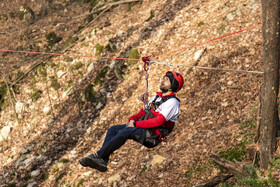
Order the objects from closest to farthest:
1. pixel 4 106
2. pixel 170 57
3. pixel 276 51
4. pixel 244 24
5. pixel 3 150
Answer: pixel 276 51 → pixel 244 24 → pixel 170 57 → pixel 3 150 → pixel 4 106

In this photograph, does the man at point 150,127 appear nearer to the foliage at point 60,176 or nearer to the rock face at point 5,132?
the foliage at point 60,176

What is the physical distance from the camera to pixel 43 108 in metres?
10.5

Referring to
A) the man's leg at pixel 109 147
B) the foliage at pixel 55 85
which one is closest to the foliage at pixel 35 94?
the foliage at pixel 55 85

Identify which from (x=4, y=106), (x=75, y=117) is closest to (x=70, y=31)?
(x=4, y=106)

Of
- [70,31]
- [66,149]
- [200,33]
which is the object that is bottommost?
[66,149]

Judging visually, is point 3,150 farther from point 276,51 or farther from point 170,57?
point 276,51

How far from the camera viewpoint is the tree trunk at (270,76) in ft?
11.3

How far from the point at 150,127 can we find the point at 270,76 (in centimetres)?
215

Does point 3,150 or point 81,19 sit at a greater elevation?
point 81,19

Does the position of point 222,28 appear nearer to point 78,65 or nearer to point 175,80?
point 175,80

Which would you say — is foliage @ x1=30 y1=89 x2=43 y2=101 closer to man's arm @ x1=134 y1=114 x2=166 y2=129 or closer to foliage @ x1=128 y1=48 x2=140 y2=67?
foliage @ x1=128 y1=48 x2=140 y2=67

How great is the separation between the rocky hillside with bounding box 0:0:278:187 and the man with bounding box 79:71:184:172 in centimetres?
114

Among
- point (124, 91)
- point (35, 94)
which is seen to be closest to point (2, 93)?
point (35, 94)

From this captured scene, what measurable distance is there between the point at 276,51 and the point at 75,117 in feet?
24.8
